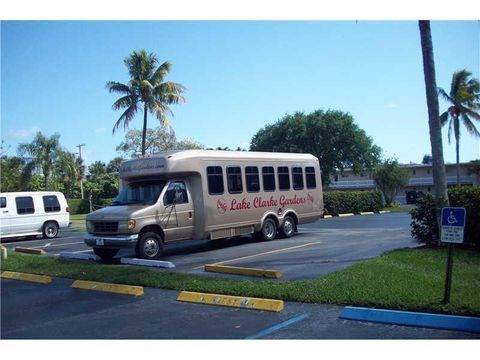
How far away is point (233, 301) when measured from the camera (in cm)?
776

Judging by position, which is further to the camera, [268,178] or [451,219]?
[268,178]

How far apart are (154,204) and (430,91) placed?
733 cm

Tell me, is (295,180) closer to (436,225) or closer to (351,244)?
(351,244)

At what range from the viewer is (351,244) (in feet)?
45.7

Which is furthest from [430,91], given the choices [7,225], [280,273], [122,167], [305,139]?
[305,139]

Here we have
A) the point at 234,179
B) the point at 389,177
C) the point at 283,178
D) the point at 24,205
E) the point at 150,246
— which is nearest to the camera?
the point at 150,246

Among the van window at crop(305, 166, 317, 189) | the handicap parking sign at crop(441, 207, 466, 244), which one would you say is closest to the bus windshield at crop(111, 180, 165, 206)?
the van window at crop(305, 166, 317, 189)

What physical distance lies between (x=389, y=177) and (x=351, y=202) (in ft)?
39.8

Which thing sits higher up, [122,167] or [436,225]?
[122,167]

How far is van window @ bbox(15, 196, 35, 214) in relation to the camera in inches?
780

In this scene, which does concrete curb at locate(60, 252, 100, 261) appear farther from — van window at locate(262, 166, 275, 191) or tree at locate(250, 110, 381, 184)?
tree at locate(250, 110, 381, 184)

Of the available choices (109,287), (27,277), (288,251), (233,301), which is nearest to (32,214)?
(27,277)

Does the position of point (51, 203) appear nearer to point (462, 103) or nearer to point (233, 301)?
point (233, 301)

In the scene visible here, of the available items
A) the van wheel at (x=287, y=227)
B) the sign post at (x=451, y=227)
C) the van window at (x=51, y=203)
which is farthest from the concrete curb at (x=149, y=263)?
the van window at (x=51, y=203)
